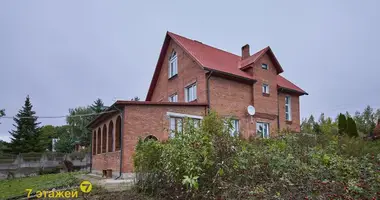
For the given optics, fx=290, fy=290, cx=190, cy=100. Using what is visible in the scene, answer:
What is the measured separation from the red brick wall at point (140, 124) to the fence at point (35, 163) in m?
14.2

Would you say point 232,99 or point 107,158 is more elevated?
point 232,99

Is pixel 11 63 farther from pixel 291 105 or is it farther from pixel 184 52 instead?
pixel 291 105

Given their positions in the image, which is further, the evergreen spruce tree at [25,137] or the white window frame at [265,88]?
the evergreen spruce tree at [25,137]

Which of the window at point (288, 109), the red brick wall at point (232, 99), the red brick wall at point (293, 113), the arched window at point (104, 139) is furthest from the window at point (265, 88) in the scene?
the arched window at point (104, 139)

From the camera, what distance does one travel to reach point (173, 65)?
21891 mm

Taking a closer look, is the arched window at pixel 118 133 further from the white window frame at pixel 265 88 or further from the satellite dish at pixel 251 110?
the white window frame at pixel 265 88

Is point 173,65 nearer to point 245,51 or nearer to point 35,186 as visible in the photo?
point 245,51

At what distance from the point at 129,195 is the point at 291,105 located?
17880 millimetres

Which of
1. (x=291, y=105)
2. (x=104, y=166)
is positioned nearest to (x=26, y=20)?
(x=104, y=166)

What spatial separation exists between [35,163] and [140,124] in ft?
57.0

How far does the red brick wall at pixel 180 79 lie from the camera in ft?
59.1

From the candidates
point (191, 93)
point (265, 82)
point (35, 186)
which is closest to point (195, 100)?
point (191, 93)

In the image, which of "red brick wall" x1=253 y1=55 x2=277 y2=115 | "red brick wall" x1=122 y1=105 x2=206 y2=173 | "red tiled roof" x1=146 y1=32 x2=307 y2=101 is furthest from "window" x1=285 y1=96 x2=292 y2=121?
"red brick wall" x1=122 y1=105 x2=206 y2=173

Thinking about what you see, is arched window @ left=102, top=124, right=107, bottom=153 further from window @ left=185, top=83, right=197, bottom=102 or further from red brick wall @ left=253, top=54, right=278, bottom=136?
red brick wall @ left=253, top=54, right=278, bottom=136
